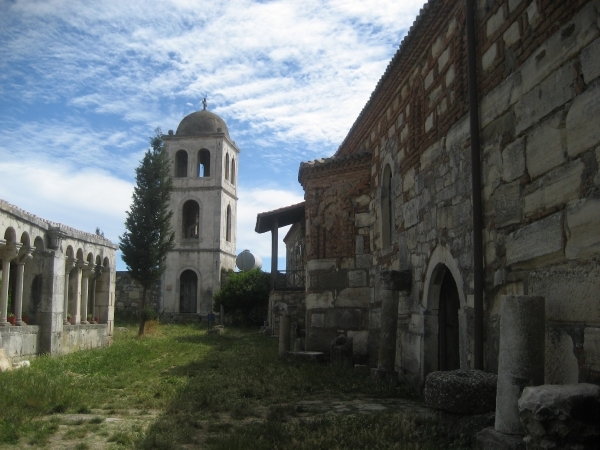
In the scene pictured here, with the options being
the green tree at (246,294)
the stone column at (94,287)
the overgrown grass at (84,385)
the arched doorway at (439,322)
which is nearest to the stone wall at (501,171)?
the arched doorway at (439,322)

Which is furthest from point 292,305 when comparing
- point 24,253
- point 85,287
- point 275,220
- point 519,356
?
point 519,356

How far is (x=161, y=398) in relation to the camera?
25.5 ft

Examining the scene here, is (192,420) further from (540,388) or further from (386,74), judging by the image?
(386,74)

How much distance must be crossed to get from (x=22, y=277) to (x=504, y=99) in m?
10.2

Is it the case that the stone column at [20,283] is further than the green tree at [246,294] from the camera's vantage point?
No

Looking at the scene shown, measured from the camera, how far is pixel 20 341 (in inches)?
457

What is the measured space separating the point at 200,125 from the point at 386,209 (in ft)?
87.1

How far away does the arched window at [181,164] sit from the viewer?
3559 cm

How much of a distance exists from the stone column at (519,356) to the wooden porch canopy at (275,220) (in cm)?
1537

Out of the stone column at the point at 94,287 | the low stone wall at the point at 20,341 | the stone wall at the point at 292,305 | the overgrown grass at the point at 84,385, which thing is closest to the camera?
the overgrown grass at the point at 84,385

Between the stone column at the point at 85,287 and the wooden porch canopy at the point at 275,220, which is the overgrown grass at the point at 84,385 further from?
the wooden porch canopy at the point at 275,220

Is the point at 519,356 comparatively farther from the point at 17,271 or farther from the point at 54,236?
the point at 54,236

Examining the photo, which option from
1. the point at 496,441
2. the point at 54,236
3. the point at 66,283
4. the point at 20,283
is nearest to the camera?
the point at 496,441

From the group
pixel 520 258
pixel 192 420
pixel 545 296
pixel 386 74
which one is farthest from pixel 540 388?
pixel 386 74
